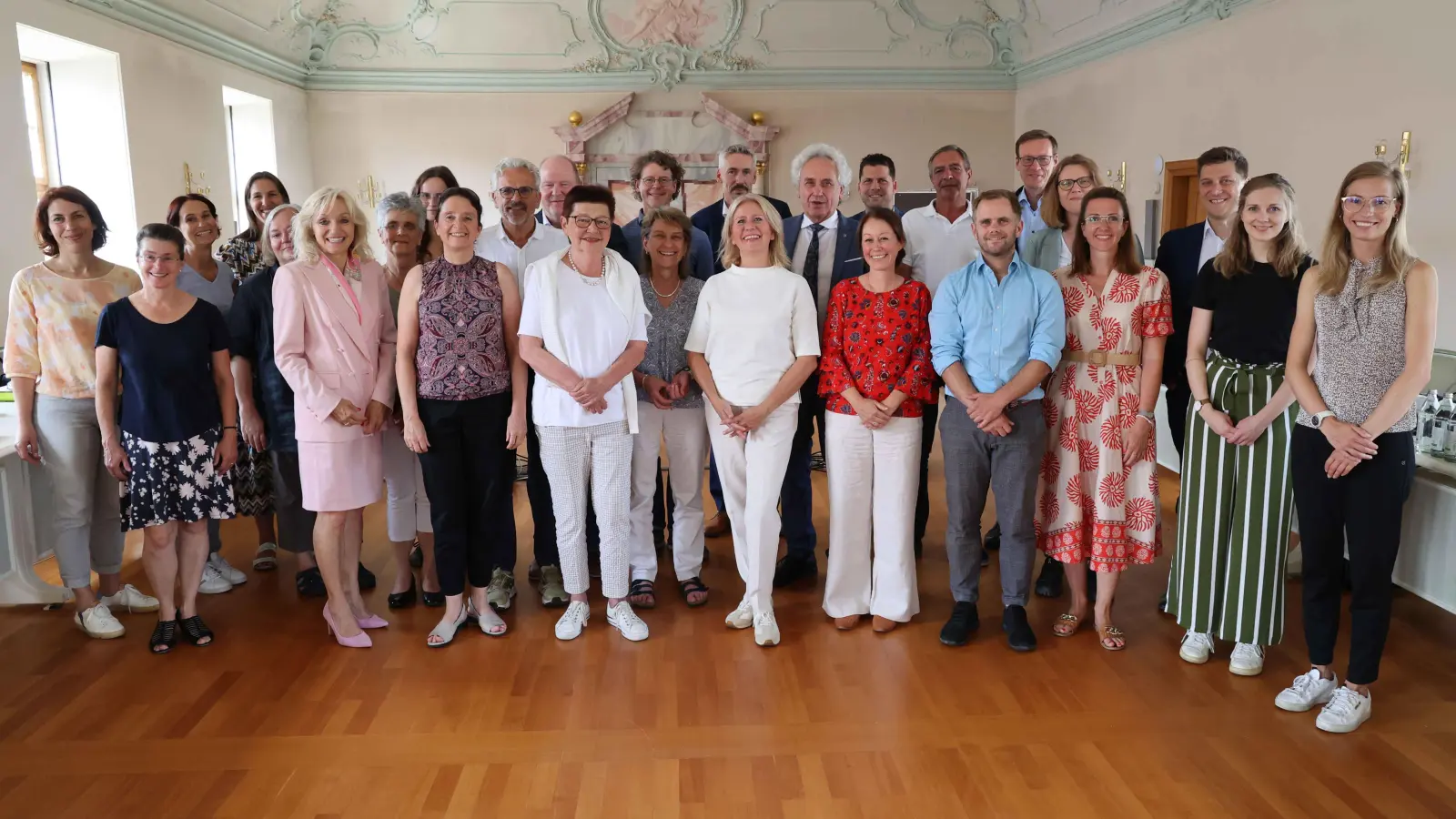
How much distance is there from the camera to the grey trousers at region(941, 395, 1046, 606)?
347 centimetres

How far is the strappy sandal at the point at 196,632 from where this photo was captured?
12.1 ft

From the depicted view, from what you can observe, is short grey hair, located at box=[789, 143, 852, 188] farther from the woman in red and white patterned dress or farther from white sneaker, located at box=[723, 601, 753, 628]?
white sneaker, located at box=[723, 601, 753, 628]

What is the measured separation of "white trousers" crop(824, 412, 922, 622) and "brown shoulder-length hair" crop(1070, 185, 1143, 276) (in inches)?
32.9

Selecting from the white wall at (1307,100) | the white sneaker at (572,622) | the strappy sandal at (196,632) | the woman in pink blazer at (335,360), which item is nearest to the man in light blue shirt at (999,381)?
the white sneaker at (572,622)

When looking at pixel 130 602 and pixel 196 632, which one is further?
pixel 130 602

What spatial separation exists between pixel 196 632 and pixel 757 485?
226 centimetres

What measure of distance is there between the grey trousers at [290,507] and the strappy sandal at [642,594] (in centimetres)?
140

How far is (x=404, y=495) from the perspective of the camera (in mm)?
3996

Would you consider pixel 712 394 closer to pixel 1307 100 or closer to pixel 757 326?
pixel 757 326

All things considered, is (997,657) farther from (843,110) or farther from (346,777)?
(843,110)

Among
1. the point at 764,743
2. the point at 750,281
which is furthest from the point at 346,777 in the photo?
the point at 750,281

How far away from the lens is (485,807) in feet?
8.52

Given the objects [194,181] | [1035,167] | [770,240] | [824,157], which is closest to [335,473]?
[770,240]

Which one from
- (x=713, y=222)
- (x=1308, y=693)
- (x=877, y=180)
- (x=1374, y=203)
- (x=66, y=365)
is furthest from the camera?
(x=713, y=222)
